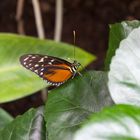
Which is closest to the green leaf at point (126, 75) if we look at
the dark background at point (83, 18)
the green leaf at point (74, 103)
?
the green leaf at point (74, 103)

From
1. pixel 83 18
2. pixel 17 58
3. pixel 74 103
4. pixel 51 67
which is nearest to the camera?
pixel 74 103

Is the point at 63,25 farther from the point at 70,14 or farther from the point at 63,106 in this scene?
the point at 63,106

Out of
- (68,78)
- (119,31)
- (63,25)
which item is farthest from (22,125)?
(63,25)

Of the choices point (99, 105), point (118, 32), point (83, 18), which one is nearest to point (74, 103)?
point (99, 105)

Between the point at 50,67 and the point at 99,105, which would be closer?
the point at 99,105

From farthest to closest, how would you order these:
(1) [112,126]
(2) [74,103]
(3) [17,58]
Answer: (3) [17,58] → (2) [74,103] → (1) [112,126]

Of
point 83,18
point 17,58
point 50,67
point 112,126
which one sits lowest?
point 83,18

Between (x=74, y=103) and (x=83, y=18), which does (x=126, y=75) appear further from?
(x=83, y=18)

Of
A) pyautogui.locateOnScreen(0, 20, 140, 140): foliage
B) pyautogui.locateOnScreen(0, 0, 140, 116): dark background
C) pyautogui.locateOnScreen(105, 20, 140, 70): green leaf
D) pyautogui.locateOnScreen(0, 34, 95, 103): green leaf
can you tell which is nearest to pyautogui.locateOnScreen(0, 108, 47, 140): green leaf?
pyautogui.locateOnScreen(0, 20, 140, 140): foliage
